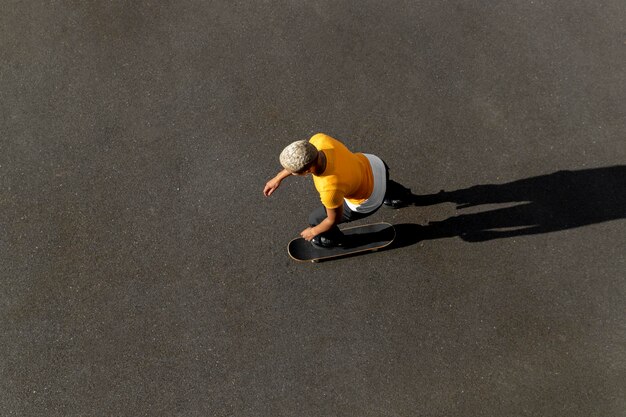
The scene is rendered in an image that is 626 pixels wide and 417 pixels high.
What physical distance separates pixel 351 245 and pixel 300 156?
189 centimetres

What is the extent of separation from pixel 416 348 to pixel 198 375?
2200 mm

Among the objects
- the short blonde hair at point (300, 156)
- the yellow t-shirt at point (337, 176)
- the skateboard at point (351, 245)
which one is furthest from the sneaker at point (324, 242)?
the short blonde hair at point (300, 156)

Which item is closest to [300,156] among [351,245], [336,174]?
[336,174]

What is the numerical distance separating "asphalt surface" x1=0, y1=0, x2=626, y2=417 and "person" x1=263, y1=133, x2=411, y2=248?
3.65 ft

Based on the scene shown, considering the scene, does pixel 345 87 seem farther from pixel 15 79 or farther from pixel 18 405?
pixel 18 405

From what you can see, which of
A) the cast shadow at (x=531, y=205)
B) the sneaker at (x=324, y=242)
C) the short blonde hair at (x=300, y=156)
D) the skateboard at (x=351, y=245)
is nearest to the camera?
the short blonde hair at (x=300, y=156)

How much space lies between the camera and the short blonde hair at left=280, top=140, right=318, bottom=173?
3.01m

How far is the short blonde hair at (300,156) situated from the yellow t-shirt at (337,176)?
0.22 meters

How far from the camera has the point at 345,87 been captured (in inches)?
208

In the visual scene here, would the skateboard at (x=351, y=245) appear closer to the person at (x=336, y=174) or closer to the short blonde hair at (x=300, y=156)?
the person at (x=336, y=174)

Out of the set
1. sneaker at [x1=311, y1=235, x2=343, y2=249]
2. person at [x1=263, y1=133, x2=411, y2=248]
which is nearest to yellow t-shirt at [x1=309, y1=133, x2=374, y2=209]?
person at [x1=263, y1=133, x2=411, y2=248]

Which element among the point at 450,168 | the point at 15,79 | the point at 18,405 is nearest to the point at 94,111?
the point at 15,79

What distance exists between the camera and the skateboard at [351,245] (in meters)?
4.64

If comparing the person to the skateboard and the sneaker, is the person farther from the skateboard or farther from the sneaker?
the skateboard
